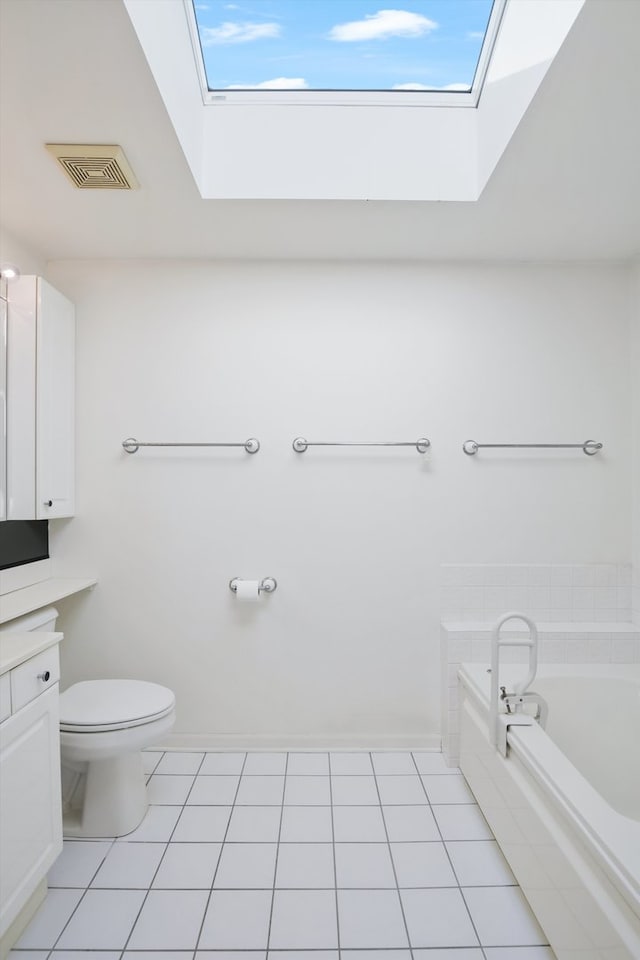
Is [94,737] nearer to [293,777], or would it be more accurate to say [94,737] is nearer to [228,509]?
[293,777]

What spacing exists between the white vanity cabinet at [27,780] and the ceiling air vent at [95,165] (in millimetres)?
1495

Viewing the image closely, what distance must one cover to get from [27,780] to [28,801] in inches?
2.2

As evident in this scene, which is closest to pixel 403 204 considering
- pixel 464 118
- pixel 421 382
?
pixel 464 118

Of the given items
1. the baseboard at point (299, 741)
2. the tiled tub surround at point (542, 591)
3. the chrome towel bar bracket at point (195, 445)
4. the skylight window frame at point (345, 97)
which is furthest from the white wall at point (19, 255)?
the tiled tub surround at point (542, 591)

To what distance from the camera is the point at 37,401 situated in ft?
7.27

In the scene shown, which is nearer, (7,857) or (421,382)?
(7,857)

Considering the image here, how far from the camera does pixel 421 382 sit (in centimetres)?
255

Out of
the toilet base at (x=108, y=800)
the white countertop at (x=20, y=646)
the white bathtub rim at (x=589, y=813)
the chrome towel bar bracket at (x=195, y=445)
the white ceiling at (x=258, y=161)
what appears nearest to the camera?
the white bathtub rim at (x=589, y=813)

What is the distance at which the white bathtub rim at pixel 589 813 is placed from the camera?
1.13m

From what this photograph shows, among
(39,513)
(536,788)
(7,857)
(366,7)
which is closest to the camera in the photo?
(7,857)

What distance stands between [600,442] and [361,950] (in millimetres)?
2143

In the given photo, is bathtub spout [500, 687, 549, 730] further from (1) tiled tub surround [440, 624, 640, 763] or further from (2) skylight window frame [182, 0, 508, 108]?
(2) skylight window frame [182, 0, 508, 108]

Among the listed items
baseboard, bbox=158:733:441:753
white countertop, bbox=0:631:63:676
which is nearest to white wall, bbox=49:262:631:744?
baseboard, bbox=158:733:441:753

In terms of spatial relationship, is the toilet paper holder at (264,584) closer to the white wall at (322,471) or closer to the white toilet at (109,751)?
the white wall at (322,471)
